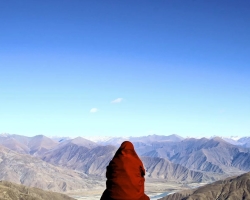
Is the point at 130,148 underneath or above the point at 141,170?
above

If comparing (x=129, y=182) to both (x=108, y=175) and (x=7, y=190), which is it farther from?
(x=7, y=190)

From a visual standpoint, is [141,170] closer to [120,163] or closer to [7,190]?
[120,163]

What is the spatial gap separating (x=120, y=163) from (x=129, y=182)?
493 millimetres

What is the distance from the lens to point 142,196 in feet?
25.4

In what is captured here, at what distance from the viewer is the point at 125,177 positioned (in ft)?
25.2

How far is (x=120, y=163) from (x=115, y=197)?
74 cm

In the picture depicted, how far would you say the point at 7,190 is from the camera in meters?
157

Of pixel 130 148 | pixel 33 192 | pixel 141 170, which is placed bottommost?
pixel 33 192

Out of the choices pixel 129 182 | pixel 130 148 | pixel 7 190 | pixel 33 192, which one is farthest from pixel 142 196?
pixel 33 192

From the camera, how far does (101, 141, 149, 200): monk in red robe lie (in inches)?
298

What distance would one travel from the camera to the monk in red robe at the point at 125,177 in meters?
7.57

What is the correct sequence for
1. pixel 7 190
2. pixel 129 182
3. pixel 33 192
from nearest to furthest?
pixel 129 182 → pixel 7 190 → pixel 33 192

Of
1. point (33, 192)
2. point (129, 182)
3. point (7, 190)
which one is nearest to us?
point (129, 182)

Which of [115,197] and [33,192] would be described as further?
[33,192]
